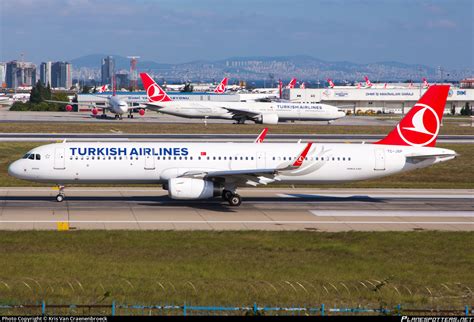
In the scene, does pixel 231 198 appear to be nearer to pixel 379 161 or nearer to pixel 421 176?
pixel 379 161

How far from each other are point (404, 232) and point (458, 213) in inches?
309

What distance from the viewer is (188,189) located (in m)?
40.5

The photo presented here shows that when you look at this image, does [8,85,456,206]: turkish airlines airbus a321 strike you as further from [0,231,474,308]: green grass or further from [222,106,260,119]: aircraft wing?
[222,106,260,119]: aircraft wing

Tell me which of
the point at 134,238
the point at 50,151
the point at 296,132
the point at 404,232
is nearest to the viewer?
the point at 134,238

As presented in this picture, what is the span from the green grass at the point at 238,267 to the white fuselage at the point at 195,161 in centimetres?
866

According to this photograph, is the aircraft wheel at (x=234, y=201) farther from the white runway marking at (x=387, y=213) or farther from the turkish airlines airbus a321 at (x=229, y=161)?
the white runway marking at (x=387, y=213)

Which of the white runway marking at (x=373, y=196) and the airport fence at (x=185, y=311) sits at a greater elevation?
the airport fence at (x=185, y=311)

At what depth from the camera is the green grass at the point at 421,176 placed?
177 ft

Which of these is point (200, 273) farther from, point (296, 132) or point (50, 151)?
point (296, 132)

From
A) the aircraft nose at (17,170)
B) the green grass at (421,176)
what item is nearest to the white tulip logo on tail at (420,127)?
the green grass at (421,176)

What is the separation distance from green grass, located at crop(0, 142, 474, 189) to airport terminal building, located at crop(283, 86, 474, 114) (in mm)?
123638

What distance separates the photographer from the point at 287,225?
37.1 meters

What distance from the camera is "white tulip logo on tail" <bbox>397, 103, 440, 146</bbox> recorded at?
45219mm

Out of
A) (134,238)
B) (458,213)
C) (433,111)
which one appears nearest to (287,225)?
(134,238)
